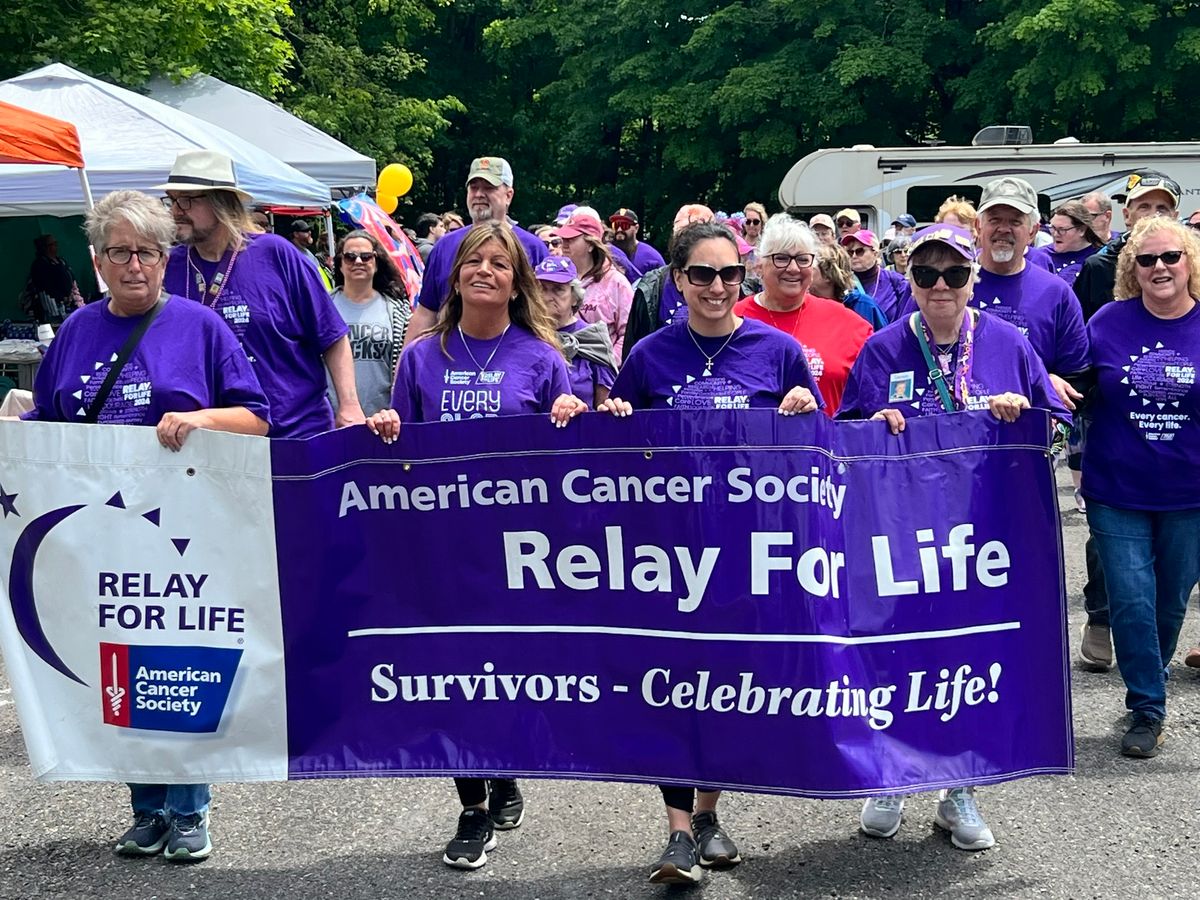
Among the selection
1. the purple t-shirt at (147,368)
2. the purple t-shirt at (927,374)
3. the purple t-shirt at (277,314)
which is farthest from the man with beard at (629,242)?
the purple t-shirt at (147,368)

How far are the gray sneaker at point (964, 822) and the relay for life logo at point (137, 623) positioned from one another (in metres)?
2.23

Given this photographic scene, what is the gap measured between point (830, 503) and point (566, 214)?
5.06 meters

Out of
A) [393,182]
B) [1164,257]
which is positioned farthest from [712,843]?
[393,182]

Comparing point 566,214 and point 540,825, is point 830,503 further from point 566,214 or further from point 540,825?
point 566,214

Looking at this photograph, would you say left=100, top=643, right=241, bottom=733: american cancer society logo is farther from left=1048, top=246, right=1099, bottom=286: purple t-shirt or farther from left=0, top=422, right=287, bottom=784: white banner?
left=1048, top=246, right=1099, bottom=286: purple t-shirt

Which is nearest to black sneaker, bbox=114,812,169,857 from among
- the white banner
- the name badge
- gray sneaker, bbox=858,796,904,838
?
the white banner

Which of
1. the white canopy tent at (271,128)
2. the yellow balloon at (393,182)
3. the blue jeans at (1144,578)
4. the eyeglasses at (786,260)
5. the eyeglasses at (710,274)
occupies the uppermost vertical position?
the white canopy tent at (271,128)

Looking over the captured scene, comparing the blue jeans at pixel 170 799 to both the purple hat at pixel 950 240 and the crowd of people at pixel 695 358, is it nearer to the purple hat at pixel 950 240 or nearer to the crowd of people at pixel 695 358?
the crowd of people at pixel 695 358

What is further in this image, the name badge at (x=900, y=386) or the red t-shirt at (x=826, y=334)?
the red t-shirt at (x=826, y=334)

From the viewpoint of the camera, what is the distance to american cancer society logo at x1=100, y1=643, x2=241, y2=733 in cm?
419

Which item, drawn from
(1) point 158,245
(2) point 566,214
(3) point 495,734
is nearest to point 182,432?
(1) point 158,245

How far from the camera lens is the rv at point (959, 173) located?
19844mm

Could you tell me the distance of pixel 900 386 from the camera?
4.44 metres

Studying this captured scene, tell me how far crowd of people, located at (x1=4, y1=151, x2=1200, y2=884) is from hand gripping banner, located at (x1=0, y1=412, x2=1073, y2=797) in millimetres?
153
